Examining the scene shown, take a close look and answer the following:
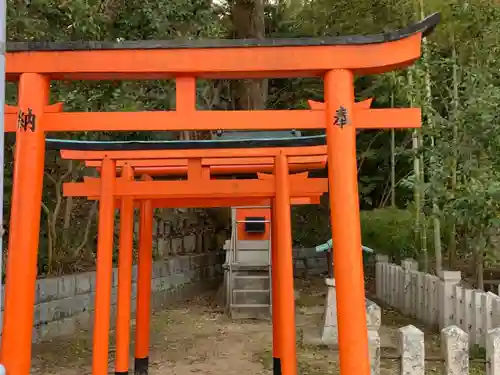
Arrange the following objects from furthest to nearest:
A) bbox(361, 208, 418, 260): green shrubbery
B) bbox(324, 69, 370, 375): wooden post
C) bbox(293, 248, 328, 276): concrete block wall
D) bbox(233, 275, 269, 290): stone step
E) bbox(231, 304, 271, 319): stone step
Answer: bbox(293, 248, 328, 276): concrete block wall
bbox(361, 208, 418, 260): green shrubbery
bbox(233, 275, 269, 290): stone step
bbox(231, 304, 271, 319): stone step
bbox(324, 69, 370, 375): wooden post

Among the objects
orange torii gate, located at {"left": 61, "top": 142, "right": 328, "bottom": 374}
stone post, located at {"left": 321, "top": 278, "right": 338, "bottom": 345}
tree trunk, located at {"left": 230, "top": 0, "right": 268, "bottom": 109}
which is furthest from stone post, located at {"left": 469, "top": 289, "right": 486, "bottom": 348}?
tree trunk, located at {"left": 230, "top": 0, "right": 268, "bottom": 109}

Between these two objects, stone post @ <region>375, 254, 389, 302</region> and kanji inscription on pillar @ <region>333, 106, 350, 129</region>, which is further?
stone post @ <region>375, 254, 389, 302</region>

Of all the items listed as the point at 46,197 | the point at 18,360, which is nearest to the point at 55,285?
the point at 46,197

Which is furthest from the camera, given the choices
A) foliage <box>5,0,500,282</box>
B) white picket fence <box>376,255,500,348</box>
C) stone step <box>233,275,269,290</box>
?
stone step <box>233,275,269,290</box>

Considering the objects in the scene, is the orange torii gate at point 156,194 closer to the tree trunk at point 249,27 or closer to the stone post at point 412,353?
the stone post at point 412,353

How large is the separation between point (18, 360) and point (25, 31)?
16.0 ft

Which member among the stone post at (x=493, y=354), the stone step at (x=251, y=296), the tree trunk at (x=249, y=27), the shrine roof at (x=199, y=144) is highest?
the tree trunk at (x=249, y=27)

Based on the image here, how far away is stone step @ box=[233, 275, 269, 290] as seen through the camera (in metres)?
11.6

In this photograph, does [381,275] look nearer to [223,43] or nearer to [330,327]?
[330,327]

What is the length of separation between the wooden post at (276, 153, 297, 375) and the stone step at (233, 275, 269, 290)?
6403mm

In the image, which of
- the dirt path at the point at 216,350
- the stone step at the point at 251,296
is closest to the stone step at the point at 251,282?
the stone step at the point at 251,296

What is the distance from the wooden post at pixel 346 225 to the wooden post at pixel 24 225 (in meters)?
1.97

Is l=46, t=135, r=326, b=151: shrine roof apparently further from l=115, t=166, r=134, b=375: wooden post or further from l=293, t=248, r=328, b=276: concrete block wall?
l=293, t=248, r=328, b=276: concrete block wall

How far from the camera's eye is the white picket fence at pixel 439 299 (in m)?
7.09
